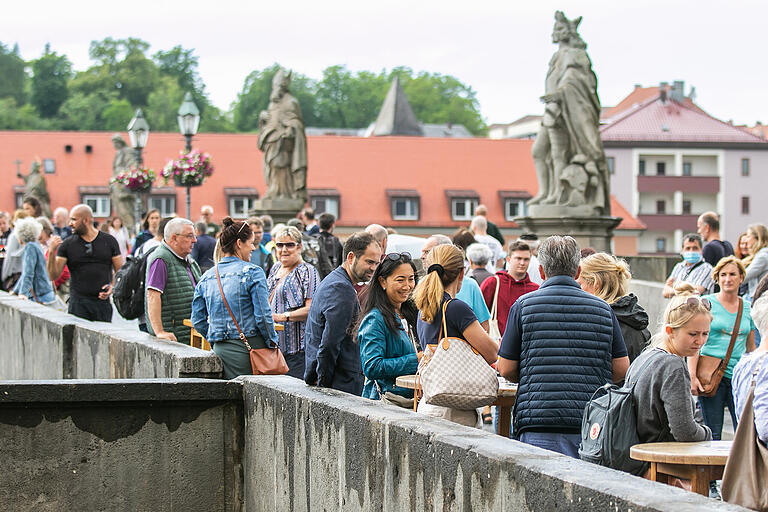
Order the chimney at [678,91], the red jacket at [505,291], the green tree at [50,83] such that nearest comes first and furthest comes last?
the red jacket at [505,291] → the chimney at [678,91] → the green tree at [50,83]

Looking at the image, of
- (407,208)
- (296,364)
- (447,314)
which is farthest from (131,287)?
(407,208)

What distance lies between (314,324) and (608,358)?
180 centimetres

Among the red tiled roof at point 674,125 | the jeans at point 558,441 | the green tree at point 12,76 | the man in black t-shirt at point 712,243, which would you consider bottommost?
the jeans at point 558,441

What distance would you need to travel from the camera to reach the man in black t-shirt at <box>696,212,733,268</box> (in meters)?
13.2

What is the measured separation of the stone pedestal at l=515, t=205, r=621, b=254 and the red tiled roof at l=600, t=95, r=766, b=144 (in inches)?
2678

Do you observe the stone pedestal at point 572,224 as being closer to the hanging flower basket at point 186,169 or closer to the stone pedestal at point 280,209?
the stone pedestal at point 280,209

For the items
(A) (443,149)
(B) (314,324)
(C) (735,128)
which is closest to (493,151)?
(A) (443,149)

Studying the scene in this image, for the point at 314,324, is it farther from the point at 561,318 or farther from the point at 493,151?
the point at 493,151

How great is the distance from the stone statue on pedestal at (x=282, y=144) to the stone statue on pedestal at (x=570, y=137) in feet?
28.8

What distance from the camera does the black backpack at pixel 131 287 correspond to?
10.1 m

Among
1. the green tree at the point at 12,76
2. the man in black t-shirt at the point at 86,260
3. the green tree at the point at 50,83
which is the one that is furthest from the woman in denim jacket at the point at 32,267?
the green tree at the point at 12,76

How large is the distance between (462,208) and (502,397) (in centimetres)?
6064

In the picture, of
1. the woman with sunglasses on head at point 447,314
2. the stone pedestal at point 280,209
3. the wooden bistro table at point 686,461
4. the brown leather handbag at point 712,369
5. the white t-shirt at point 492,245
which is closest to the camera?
the wooden bistro table at point 686,461

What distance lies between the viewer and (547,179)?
1931 cm
